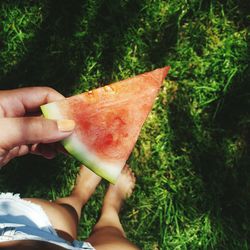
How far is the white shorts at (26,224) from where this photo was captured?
2531 millimetres

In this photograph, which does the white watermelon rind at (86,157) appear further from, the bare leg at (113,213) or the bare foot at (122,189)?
the bare foot at (122,189)

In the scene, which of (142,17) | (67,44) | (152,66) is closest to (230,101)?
(152,66)

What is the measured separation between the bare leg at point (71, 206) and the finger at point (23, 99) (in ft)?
2.31

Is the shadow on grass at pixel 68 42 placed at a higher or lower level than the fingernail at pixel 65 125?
lower

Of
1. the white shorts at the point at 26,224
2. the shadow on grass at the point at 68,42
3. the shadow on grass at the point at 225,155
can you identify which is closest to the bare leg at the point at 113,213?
the white shorts at the point at 26,224

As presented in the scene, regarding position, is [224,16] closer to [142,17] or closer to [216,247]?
[142,17]

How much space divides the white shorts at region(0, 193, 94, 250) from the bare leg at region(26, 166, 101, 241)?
0.34ft

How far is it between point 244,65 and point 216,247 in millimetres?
1397

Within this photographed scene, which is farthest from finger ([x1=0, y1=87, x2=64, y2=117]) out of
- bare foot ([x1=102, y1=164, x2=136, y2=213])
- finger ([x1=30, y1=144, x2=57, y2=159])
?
bare foot ([x1=102, y1=164, x2=136, y2=213])

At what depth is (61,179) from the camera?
12.1ft

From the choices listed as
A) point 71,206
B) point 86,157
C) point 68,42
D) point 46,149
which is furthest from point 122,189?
point 68,42

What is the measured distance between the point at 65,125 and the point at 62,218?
34.0 inches

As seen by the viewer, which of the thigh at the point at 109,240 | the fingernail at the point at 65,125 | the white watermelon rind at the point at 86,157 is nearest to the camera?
the fingernail at the point at 65,125

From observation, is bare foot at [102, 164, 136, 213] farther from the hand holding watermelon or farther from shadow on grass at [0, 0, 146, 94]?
shadow on grass at [0, 0, 146, 94]
